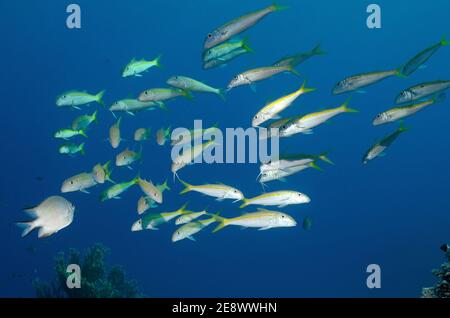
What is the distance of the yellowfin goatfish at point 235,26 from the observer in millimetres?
5254

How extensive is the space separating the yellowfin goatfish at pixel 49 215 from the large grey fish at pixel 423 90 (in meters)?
4.66

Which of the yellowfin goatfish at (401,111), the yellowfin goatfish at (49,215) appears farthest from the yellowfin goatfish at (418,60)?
the yellowfin goatfish at (49,215)

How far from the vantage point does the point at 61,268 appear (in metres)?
9.02

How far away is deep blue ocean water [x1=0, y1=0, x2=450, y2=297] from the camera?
29.1 metres

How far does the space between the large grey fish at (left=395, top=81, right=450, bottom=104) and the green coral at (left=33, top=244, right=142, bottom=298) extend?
7.42 metres

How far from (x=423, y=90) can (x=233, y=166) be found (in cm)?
3304

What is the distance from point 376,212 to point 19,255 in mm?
33623

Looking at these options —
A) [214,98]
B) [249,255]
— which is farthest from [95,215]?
[214,98]

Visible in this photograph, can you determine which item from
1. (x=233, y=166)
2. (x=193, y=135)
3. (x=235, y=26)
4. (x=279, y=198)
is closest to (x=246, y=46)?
(x=235, y=26)

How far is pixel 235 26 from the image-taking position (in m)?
5.35

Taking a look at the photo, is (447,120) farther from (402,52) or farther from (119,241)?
(119,241)

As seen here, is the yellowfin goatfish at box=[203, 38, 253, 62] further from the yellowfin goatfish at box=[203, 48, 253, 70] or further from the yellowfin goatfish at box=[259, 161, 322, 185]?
the yellowfin goatfish at box=[259, 161, 322, 185]

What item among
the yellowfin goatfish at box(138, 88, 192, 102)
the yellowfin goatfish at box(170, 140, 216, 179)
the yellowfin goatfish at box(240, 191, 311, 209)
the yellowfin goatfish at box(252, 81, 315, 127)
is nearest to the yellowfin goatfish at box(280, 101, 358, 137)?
the yellowfin goatfish at box(252, 81, 315, 127)

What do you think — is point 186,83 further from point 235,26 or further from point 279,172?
point 279,172
